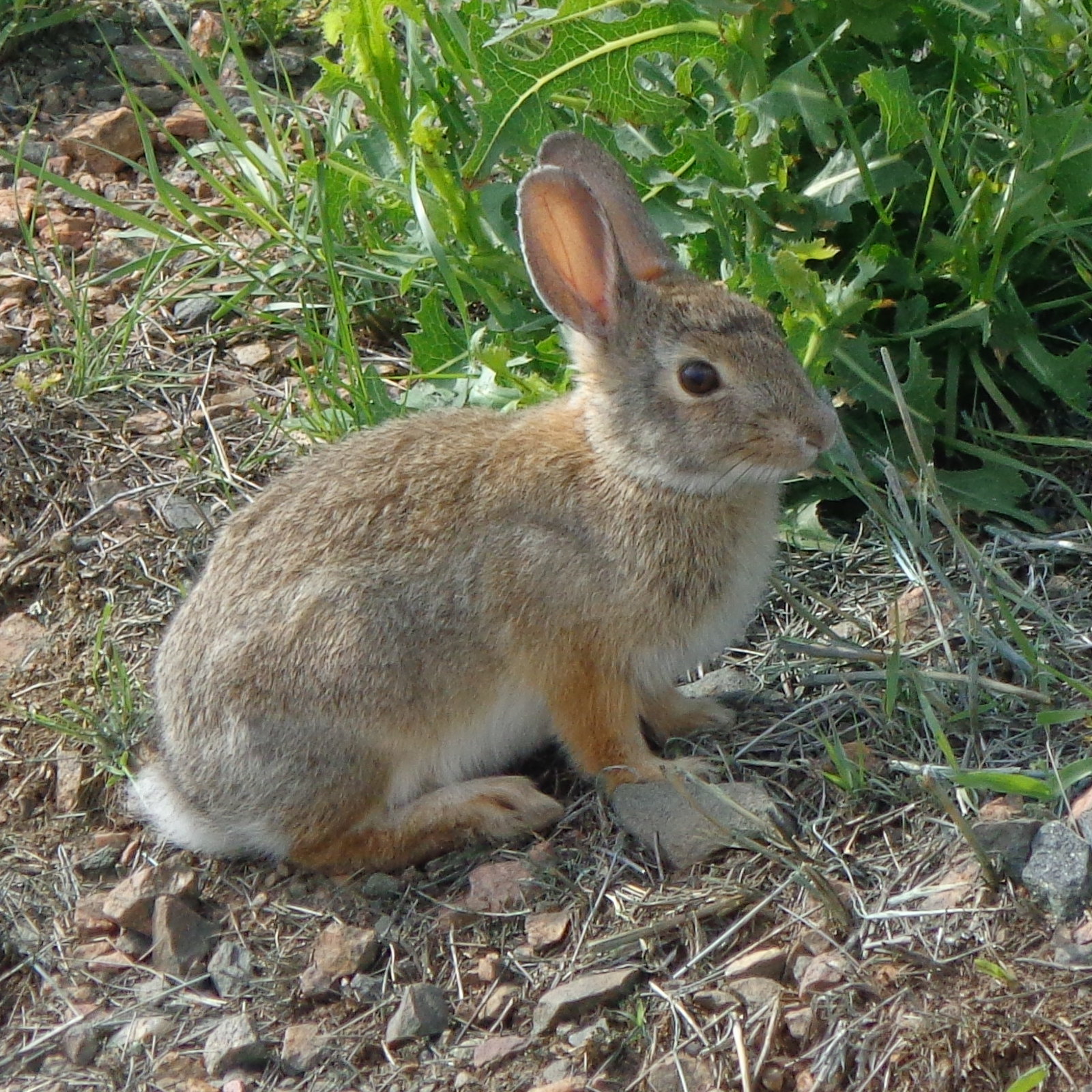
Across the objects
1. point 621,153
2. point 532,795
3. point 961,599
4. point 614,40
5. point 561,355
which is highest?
point 614,40

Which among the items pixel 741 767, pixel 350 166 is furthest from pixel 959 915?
pixel 350 166

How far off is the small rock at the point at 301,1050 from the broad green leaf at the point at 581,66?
2570mm

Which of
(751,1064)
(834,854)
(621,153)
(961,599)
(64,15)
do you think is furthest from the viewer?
(64,15)

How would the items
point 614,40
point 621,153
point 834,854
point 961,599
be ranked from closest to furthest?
point 834,854 < point 961,599 < point 614,40 < point 621,153

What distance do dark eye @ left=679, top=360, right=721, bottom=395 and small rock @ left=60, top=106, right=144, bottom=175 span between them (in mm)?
3257

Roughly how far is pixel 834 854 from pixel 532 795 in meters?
0.93

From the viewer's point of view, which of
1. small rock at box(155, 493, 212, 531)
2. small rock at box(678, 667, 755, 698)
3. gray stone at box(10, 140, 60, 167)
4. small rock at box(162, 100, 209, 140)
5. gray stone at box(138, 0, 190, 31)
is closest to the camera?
small rock at box(678, 667, 755, 698)

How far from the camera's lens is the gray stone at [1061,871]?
3271 mm

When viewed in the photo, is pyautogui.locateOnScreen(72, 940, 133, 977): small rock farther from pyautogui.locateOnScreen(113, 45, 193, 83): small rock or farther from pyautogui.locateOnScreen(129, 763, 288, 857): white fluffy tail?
pyautogui.locateOnScreen(113, 45, 193, 83): small rock

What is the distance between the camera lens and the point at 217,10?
6801 mm

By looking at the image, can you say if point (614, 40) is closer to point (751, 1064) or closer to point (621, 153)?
point (621, 153)

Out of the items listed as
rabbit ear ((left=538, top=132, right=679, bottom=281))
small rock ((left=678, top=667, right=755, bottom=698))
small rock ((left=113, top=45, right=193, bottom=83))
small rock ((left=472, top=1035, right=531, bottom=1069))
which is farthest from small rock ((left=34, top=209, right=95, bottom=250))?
small rock ((left=472, top=1035, right=531, bottom=1069))

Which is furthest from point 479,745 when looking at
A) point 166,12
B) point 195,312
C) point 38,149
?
point 166,12

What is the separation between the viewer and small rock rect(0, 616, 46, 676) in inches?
195
